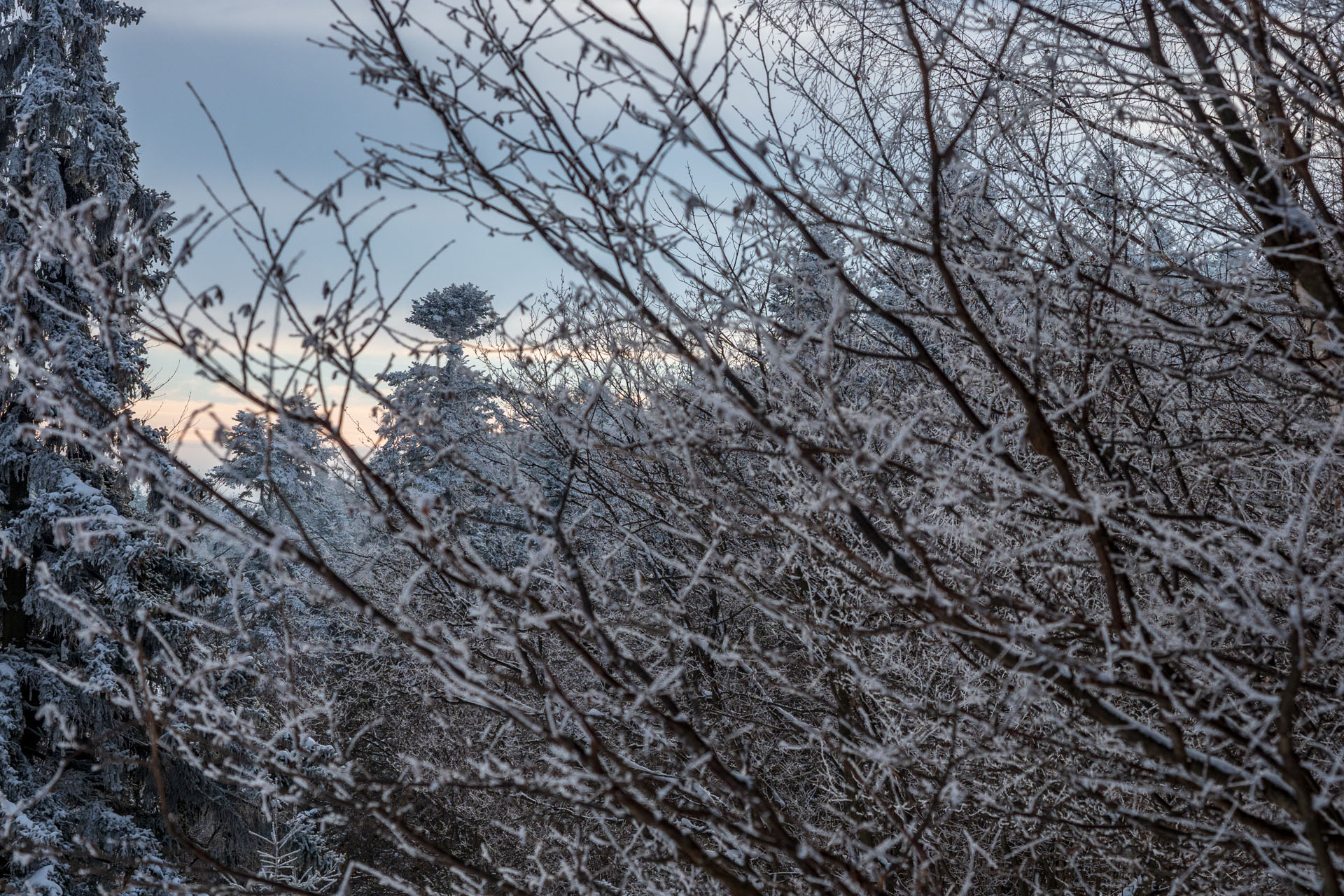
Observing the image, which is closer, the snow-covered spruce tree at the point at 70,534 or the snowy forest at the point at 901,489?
the snowy forest at the point at 901,489

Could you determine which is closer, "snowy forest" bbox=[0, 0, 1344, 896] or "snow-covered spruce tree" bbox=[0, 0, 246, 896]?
"snowy forest" bbox=[0, 0, 1344, 896]

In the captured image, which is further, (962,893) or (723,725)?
(723,725)

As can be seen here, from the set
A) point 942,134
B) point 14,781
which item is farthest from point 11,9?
point 942,134

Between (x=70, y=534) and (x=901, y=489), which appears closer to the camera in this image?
(x=901, y=489)

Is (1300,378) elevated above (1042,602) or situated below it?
above

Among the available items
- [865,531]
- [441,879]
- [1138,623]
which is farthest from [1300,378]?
[441,879]

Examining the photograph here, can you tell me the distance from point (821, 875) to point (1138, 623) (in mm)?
862

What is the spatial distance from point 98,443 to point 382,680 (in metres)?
12.6

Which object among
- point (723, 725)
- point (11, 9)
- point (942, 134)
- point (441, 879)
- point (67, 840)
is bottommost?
point (441, 879)

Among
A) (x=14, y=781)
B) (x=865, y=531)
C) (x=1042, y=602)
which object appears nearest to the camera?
(x=865, y=531)

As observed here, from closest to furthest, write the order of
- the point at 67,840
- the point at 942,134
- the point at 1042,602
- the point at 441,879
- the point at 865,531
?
the point at 865,531 → the point at 1042,602 → the point at 942,134 → the point at 67,840 → the point at 441,879

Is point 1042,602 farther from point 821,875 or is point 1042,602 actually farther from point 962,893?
point 821,875

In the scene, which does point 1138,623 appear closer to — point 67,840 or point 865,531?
point 865,531

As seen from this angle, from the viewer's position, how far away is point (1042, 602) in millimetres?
2586
